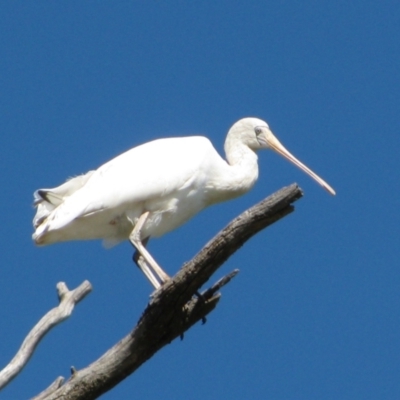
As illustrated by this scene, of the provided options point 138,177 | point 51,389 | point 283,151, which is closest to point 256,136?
point 283,151

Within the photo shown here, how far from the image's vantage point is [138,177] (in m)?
11.1

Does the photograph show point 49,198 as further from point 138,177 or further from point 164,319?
point 164,319

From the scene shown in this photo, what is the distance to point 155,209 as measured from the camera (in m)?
11.2

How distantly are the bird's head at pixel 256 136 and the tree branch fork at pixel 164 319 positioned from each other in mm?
3780

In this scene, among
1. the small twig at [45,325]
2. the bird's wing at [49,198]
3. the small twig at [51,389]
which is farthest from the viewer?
the bird's wing at [49,198]

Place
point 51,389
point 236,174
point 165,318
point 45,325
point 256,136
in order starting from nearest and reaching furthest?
1. point 165,318
2. point 51,389
3. point 45,325
4. point 236,174
5. point 256,136

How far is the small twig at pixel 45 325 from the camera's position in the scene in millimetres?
9625

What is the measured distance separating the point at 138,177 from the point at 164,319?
8.32 feet

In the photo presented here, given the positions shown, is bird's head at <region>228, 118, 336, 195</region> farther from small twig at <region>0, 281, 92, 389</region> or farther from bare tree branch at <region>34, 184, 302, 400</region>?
bare tree branch at <region>34, 184, 302, 400</region>

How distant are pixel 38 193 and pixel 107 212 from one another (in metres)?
0.80

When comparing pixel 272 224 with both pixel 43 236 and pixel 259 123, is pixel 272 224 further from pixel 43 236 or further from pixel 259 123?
pixel 259 123

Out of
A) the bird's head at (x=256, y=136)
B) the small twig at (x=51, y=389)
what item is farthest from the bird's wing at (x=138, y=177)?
the small twig at (x=51, y=389)

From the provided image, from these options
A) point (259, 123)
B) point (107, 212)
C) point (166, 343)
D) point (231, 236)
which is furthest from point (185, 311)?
point (259, 123)

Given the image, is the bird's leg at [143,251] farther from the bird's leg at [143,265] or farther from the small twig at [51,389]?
the small twig at [51,389]
